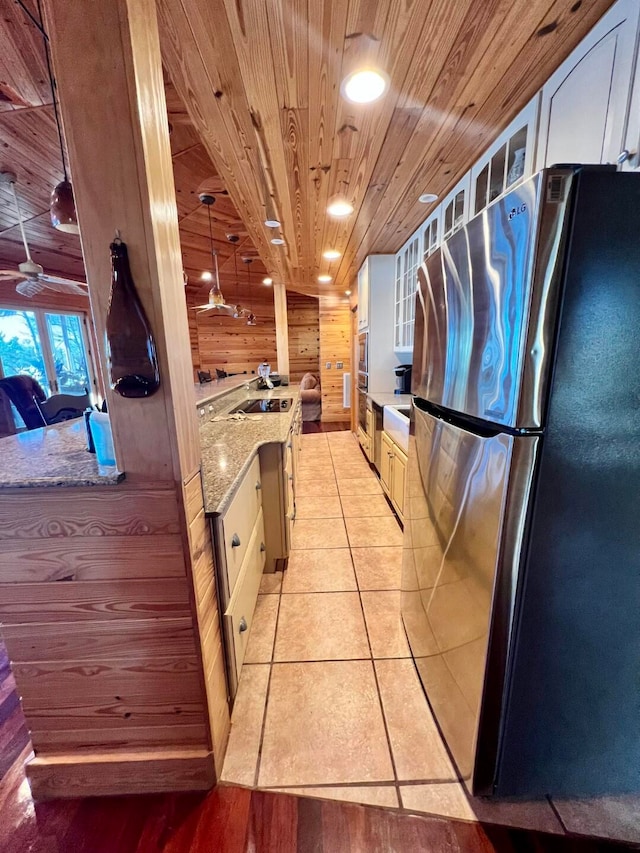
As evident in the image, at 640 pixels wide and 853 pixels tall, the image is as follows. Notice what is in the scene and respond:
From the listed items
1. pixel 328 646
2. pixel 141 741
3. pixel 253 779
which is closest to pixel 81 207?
pixel 141 741

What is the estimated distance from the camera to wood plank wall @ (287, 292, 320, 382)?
811 cm

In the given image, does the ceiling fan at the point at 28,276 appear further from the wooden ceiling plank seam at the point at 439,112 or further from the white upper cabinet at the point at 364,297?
the white upper cabinet at the point at 364,297

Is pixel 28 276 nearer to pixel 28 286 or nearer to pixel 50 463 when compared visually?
pixel 28 286

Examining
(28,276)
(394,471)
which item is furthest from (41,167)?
(394,471)

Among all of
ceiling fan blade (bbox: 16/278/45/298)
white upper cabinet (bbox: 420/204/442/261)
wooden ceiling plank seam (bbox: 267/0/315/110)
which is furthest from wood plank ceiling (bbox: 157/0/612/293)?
ceiling fan blade (bbox: 16/278/45/298)

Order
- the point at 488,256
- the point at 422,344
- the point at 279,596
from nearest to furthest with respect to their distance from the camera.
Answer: the point at 488,256
the point at 422,344
the point at 279,596

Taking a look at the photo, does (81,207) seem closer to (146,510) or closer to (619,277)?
(146,510)

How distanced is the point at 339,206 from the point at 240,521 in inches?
90.8

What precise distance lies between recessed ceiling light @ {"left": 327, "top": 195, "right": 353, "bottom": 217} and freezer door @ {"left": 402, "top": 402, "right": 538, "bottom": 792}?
1.77 meters

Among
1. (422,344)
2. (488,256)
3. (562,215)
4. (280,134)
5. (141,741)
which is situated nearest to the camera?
(562,215)

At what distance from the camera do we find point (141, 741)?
109 centimetres

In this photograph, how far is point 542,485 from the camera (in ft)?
2.70

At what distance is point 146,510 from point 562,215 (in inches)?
49.7

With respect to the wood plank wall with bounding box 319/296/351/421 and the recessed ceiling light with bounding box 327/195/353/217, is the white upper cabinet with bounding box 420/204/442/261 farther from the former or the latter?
the wood plank wall with bounding box 319/296/351/421
